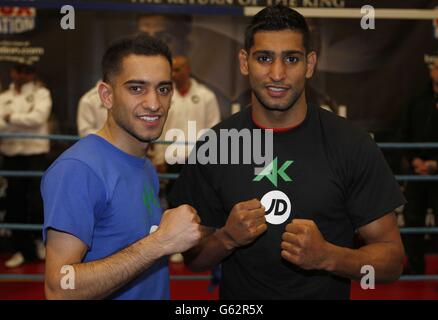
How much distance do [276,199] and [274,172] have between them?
10 centimetres

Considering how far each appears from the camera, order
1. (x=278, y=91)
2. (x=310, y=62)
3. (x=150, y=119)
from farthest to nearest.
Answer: (x=310, y=62) < (x=278, y=91) < (x=150, y=119)

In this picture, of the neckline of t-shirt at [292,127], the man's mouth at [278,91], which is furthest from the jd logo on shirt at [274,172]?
the man's mouth at [278,91]

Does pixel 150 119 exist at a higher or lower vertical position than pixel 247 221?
higher

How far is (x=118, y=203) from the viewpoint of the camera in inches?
77.7

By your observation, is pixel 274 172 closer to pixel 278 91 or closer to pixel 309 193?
pixel 309 193

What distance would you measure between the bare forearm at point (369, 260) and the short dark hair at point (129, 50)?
0.93 meters

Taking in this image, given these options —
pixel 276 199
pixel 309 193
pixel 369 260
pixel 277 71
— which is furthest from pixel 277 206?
pixel 277 71

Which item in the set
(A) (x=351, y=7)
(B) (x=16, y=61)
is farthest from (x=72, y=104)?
(A) (x=351, y=7)

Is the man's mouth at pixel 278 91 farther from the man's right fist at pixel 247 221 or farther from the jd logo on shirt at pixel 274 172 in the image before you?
the man's right fist at pixel 247 221

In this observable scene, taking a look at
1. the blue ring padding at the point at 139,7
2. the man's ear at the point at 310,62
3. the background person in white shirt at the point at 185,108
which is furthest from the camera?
the background person in white shirt at the point at 185,108

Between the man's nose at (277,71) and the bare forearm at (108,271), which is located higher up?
the man's nose at (277,71)

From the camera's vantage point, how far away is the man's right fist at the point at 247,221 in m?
2.03
